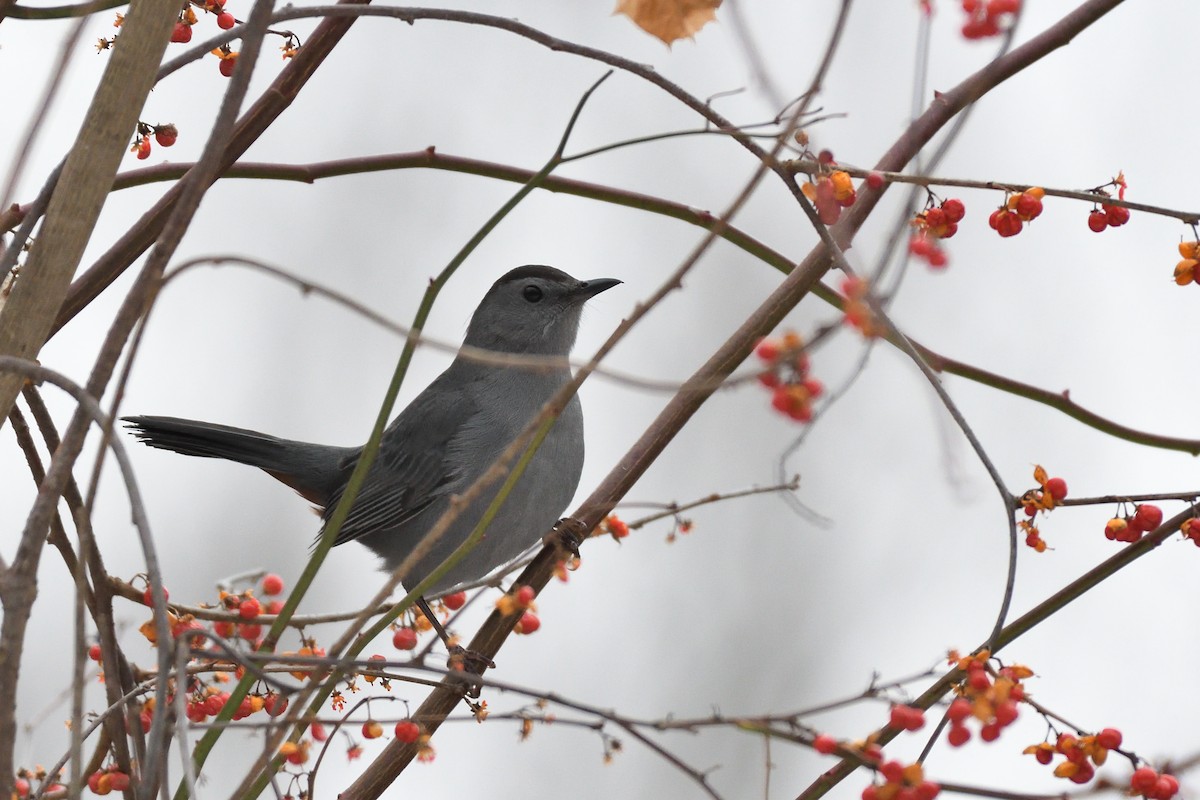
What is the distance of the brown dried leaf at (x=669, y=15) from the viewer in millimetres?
1604

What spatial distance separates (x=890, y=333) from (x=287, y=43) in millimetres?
1353

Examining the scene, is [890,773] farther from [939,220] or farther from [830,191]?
[939,220]

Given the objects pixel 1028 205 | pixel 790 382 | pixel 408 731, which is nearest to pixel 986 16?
pixel 1028 205

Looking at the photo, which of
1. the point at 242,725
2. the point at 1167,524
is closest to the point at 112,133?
the point at 242,725

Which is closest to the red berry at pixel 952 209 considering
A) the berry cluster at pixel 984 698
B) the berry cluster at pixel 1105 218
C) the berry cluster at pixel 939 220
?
the berry cluster at pixel 939 220

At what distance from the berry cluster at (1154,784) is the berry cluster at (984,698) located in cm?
20

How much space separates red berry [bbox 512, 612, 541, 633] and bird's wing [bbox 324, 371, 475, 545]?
181 cm

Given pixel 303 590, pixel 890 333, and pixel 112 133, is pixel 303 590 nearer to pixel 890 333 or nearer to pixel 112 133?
pixel 112 133

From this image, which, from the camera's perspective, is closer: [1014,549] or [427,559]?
[1014,549]

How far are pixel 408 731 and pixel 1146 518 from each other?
1.17 metres

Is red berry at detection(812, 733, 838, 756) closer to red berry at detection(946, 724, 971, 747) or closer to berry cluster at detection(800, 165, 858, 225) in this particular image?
red berry at detection(946, 724, 971, 747)

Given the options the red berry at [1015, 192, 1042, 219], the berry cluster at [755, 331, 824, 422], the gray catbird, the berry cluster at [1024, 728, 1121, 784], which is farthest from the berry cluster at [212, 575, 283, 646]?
the gray catbird

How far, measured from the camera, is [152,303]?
1.16 metres

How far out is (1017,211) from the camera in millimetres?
1849
